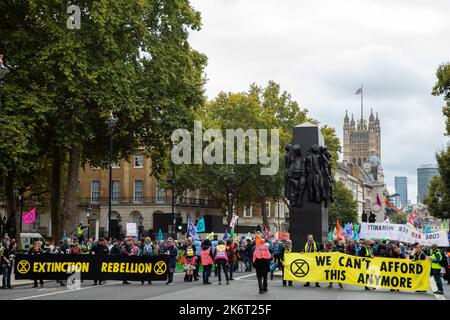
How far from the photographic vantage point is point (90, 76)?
3119 cm

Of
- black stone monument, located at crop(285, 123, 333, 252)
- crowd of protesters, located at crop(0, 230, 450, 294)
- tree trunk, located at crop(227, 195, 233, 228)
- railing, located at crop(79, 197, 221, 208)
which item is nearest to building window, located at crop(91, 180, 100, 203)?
railing, located at crop(79, 197, 221, 208)

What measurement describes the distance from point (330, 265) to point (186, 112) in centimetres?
1799

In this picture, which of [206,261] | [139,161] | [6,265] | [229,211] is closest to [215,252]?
[206,261]

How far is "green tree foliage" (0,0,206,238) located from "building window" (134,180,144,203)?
40.9m

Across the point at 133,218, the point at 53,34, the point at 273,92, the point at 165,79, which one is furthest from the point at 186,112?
the point at 133,218

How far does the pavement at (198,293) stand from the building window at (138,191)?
55.9 metres

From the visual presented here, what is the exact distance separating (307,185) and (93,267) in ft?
31.3

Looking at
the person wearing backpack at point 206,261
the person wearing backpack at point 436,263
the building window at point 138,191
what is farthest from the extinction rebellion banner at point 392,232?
the building window at point 138,191

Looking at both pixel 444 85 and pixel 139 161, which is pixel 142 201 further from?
pixel 444 85

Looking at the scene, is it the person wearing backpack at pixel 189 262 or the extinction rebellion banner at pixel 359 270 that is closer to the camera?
the extinction rebellion banner at pixel 359 270

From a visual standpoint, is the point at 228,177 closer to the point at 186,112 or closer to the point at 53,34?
the point at 186,112

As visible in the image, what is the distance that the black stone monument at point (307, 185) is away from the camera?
27062 millimetres

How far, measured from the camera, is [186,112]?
3644 cm

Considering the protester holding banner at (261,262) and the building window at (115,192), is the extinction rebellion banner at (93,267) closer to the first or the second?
the protester holding banner at (261,262)
